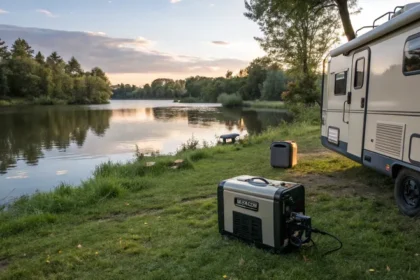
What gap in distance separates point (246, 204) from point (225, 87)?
87.8 meters

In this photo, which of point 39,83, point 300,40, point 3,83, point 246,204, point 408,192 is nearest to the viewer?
point 246,204

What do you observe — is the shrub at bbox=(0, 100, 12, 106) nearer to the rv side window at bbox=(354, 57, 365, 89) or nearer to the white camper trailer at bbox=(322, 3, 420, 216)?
the white camper trailer at bbox=(322, 3, 420, 216)

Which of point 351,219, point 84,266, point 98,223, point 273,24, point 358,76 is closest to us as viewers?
point 84,266

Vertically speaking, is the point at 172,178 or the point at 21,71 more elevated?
the point at 21,71

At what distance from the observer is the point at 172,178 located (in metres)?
8.30

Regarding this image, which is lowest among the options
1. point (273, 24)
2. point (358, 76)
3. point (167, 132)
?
point (167, 132)

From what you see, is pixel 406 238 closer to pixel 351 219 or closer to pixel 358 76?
pixel 351 219

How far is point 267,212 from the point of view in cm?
342

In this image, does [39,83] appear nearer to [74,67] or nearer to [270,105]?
[74,67]

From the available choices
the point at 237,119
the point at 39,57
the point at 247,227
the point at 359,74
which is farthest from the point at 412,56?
the point at 39,57

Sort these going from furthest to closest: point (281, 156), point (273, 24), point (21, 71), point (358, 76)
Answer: point (21, 71) < point (273, 24) < point (281, 156) < point (358, 76)

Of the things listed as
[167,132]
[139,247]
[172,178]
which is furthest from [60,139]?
[139,247]

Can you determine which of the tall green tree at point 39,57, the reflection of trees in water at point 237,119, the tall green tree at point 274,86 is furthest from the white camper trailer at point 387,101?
the tall green tree at point 39,57

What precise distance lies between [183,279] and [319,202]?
2856 millimetres
